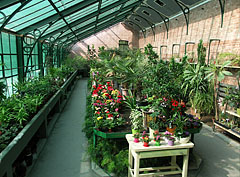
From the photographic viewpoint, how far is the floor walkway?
9.97ft

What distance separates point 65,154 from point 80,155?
0.89ft

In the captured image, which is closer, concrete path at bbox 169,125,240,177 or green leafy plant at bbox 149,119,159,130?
green leafy plant at bbox 149,119,159,130

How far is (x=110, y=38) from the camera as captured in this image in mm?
17094

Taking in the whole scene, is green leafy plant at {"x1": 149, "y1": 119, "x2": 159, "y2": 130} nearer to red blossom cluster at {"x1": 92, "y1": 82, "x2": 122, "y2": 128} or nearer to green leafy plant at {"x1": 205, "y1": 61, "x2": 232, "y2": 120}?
red blossom cluster at {"x1": 92, "y1": 82, "x2": 122, "y2": 128}

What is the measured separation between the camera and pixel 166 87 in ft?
9.48

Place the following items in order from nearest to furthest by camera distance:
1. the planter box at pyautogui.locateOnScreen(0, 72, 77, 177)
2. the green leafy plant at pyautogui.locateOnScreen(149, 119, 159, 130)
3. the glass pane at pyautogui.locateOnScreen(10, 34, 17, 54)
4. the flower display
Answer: the planter box at pyautogui.locateOnScreen(0, 72, 77, 177), the green leafy plant at pyautogui.locateOnScreen(149, 119, 159, 130), the flower display, the glass pane at pyautogui.locateOnScreen(10, 34, 17, 54)

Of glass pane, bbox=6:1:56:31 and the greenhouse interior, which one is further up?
glass pane, bbox=6:1:56:31

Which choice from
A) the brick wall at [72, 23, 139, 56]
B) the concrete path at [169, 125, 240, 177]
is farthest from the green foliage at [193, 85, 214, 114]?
the brick wall at [72, 23, 139, 56]

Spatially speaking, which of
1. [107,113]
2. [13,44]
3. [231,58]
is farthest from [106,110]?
[231,58]

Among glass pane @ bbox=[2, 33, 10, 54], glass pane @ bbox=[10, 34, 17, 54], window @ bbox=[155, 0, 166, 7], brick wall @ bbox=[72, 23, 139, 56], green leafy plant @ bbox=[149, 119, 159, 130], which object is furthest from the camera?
brick wall @ bbox=[72, 23, 139, 56]

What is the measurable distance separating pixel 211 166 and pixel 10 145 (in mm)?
3017

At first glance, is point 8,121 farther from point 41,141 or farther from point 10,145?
point 41,141

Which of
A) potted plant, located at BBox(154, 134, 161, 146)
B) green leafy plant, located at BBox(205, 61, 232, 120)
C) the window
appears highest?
the window

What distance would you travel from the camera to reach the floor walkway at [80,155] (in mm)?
3037
